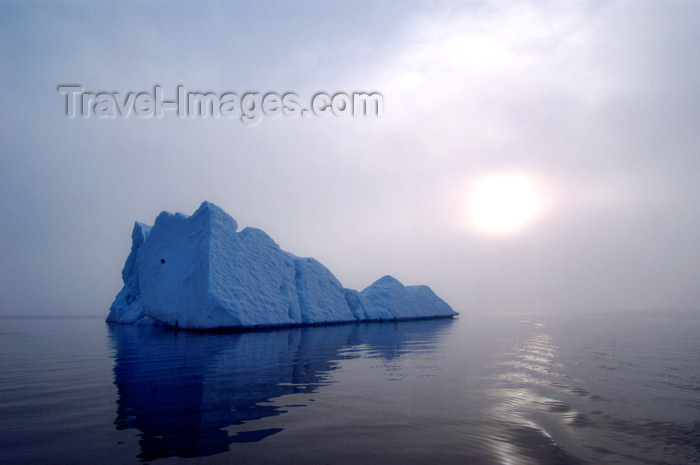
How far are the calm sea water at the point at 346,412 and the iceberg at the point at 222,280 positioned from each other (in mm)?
11264

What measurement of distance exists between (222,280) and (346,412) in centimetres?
1764

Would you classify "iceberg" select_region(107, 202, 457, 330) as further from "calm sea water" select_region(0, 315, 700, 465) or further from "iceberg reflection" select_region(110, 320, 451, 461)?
"calm sea water" select_region(0, 315, 700, 465)

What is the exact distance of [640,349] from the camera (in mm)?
12875

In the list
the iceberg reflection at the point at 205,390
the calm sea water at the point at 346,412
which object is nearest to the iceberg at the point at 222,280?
the iceberg reflection at the point at 205,390

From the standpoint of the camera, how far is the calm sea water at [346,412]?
356 centimetres

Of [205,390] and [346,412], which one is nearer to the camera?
A: [346,412]

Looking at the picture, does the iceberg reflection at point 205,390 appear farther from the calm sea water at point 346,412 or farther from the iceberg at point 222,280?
the iceberg at point 222,280

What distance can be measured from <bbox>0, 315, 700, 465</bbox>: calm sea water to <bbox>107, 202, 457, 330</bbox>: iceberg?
37.0 feet

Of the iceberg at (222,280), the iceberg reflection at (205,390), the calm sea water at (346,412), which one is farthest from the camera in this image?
the iceberg at (222,280)

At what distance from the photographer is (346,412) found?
4.95 meters

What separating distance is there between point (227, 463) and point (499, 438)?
2.97m

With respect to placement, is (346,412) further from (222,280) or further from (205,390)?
(222,280)

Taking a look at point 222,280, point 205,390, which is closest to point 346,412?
point 205,390

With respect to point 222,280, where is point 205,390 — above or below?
below
